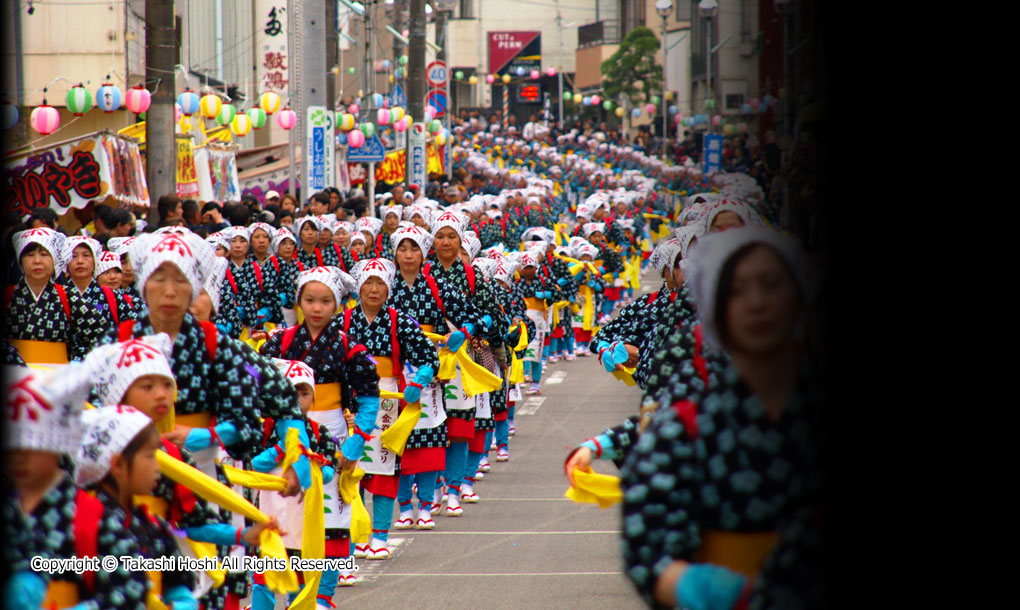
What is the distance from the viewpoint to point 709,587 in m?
3.14

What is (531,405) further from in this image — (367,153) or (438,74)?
(438,74)

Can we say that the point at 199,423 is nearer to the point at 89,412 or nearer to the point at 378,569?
the point at 89,412

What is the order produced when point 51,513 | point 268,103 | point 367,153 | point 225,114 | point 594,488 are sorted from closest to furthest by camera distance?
point 51,513 → point 594,488 → point 225,114 → point 268,103 → point 367,153

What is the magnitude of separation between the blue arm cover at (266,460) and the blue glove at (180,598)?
173 centimetres

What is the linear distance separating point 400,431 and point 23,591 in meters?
5.92

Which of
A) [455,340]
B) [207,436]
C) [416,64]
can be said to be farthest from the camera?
[416,64]

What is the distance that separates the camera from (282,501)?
6.92 metres

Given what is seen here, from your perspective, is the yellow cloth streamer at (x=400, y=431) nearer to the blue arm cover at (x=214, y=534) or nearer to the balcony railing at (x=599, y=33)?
the blue arm cover at (x=214, y=534)

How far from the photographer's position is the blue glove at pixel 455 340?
9758 millimetres

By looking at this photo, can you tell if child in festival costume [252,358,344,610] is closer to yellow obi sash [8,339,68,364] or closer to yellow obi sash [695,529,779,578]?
yellow obi sash [8,339,68,364]

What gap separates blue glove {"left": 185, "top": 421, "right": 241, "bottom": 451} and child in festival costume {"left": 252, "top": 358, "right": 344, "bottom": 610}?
761mm

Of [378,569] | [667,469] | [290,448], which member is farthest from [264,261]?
[667,469]

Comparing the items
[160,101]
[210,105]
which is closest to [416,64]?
[210,105]

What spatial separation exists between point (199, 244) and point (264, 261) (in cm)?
833
